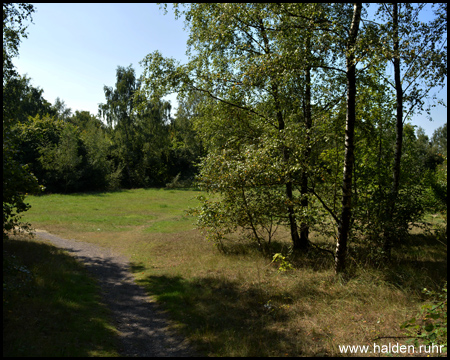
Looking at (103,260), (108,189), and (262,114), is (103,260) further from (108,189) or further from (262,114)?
(108,189)

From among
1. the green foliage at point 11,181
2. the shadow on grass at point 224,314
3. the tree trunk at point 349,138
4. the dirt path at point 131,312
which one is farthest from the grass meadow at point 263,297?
the green foliage at point 11,181

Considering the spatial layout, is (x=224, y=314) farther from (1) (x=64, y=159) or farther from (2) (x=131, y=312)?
(1) (x=64, y=159)

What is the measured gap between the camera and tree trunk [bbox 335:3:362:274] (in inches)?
301

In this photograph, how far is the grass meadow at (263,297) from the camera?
18.2 feet

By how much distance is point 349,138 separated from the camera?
26.3ft

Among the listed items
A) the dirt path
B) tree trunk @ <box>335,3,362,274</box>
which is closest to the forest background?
tree trunk @ <box>335,3,362,274</box>

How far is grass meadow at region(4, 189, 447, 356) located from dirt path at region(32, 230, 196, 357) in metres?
0.27

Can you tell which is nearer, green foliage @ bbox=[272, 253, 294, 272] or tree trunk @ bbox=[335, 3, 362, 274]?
tree trunk @ bbox=[335, 3, 362, 274]

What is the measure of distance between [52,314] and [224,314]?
366 centimetres

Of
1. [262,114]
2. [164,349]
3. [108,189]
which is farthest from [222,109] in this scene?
[108,189]

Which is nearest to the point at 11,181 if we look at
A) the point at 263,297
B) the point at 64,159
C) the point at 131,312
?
the point at 131,312

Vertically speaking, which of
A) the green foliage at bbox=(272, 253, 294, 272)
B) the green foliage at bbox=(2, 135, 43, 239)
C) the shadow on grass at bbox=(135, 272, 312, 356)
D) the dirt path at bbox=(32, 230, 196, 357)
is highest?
the green foliage at bbox=(2, 135, 43, 239)

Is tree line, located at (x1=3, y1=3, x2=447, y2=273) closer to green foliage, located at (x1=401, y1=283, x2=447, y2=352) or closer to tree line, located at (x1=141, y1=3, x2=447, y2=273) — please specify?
tree line, located at (x1=141, y1=3, x2=447, y2=273)

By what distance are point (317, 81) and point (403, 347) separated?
922cm
